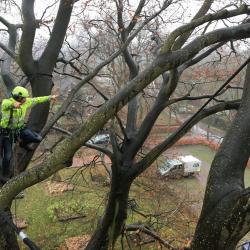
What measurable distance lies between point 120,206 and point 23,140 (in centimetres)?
223

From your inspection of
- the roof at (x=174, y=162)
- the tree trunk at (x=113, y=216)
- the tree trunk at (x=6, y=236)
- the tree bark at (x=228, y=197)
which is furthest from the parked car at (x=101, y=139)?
the tree bark at (x=228, y=197)

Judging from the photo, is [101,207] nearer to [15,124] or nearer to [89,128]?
[15,124]

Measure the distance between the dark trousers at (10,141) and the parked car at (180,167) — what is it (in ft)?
48.1

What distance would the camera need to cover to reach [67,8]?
5090 mm

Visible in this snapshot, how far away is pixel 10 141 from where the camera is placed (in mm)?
5629

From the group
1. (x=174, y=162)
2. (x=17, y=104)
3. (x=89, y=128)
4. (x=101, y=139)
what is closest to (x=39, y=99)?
(x=17, y=104)

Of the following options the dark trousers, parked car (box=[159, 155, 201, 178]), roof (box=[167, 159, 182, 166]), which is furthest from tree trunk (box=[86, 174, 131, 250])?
roof (box=[167, 159, 182, 166])

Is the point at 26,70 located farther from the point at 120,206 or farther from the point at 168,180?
the point at 168,180

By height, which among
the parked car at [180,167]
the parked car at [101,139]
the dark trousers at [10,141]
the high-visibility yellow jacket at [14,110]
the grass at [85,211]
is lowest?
the grass at [85,211]

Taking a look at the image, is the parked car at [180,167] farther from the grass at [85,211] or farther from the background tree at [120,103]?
the background tree at [120,103]

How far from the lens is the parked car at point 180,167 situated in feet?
66.0

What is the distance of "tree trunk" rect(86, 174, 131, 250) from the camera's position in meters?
6.27

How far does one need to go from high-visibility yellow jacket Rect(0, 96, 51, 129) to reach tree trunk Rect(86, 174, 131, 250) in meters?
1.93

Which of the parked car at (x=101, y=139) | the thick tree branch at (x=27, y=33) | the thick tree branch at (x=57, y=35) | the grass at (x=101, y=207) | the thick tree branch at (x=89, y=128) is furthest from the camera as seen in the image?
the grass at (x=101, y=207)
